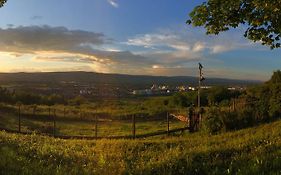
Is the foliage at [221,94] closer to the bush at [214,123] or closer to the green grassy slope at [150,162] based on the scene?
the bush at [214,123]

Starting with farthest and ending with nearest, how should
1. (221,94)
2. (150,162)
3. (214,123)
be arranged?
(221,94) < (214,123) < (150,162)

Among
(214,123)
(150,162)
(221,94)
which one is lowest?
(221,94)

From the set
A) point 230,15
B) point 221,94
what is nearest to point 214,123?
point 230,15

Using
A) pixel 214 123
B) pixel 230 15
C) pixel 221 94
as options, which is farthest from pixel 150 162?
pixel 221 94

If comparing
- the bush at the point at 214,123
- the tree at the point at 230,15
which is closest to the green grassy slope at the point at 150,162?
the tree at the point at 230,15

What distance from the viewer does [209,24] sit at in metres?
17.9

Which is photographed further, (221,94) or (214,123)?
(221,94)

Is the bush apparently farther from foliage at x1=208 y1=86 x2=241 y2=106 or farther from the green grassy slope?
foliage at x1=208 y1=86 x2=241 y2=106

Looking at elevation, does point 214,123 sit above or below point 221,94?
above

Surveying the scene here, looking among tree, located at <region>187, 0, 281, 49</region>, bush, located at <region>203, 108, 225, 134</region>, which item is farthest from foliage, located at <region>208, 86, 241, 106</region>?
tree, located at <region>187, 0, 281, 49</region>

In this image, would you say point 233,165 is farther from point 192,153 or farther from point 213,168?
point 192,153

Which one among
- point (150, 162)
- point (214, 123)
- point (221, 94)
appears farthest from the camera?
point (221, 94)

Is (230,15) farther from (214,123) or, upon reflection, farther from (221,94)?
(221,94)

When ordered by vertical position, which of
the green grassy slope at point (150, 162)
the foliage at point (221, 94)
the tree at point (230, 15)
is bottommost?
the foliage at point (221, 94)
